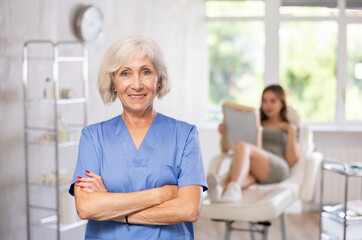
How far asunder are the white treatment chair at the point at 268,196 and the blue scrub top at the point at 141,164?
4.76ft

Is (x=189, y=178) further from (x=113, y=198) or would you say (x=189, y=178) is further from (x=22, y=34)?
(x=22, y=34)

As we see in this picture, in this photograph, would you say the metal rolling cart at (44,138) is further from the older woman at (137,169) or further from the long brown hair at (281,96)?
the older woman at (137,169)

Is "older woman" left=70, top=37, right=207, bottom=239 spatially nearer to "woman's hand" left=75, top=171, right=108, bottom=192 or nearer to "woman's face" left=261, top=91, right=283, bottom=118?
"woman's hand" left=75, top=171, right=108, bottom=192

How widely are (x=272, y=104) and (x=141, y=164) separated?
8.53 ft

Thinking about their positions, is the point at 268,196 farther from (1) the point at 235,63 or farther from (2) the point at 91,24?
(1) the point at 235,63

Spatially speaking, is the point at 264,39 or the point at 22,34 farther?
the point at 264,39

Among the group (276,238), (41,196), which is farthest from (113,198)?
(276,238)

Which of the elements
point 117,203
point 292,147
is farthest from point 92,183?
point 292,147

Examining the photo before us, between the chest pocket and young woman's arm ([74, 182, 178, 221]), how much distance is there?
4cm

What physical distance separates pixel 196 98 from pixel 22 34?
2.65 meters

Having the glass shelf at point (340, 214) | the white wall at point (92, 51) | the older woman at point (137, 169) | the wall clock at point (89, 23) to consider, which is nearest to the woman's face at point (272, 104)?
the glass shelf at point (340, 214)

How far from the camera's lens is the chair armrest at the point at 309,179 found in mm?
3621

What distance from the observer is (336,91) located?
18.7 ft

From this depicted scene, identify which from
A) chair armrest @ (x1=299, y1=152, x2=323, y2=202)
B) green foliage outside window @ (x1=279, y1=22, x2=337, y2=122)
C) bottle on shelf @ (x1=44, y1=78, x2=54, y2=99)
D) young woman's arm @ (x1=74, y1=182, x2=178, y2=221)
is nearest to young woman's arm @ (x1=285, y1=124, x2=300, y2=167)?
chair armrest @ (x1=299, y1=152, x2=323, y2=202)
